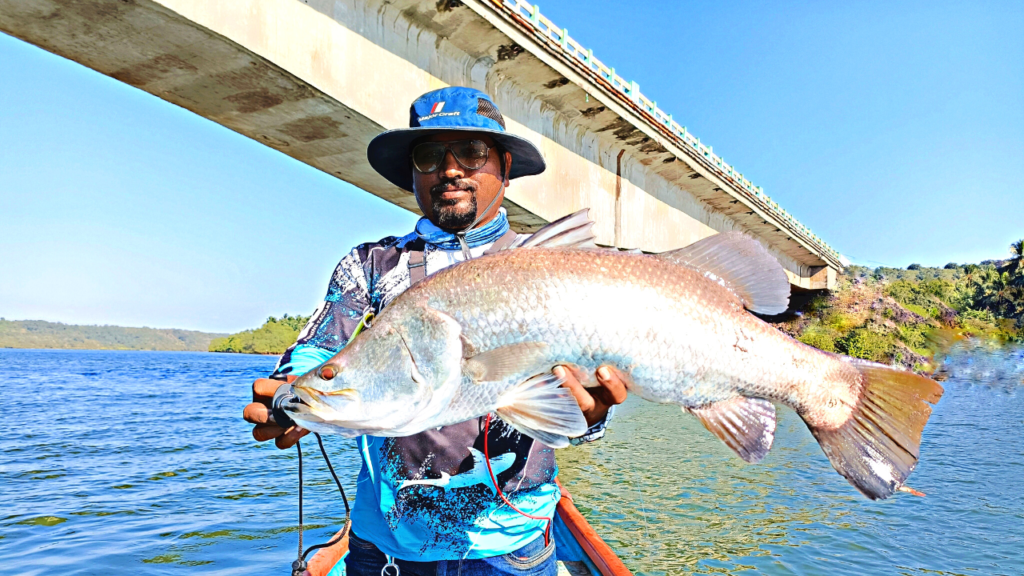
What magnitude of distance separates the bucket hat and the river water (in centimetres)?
721

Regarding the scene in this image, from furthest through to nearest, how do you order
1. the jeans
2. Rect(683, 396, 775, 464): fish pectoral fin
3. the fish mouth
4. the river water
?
1. the river water
2. the jeans
3. Rect(683, 396, 775, 464): fish pectoral fin
4. the fish mouth

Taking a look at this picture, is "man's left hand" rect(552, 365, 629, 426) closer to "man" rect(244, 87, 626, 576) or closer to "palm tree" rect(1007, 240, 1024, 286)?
"man" rect(244, 87, 626, 576)

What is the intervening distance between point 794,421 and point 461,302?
22335 millimetres

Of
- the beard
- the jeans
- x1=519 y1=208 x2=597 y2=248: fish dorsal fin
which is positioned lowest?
the jeans

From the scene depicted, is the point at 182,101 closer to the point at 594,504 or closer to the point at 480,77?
the point at 480,77

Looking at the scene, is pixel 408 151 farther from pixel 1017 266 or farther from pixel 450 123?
pixel 1017 266

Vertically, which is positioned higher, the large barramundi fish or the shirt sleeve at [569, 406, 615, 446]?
the large barramundi fish

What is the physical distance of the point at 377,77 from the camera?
936 centimetres

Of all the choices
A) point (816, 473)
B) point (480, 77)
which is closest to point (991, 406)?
point (816, 473)

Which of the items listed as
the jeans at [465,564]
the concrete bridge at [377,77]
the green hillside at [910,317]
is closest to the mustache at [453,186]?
the jeans at [465,564]

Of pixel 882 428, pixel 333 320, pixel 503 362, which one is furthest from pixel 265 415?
pixel 882 428

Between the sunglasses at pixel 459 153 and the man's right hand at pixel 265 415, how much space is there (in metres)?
1.16

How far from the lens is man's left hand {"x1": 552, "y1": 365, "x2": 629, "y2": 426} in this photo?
1995 mm

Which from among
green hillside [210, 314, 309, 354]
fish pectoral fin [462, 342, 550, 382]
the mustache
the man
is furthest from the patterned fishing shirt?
green hillside [210, 314, 309, 354]
